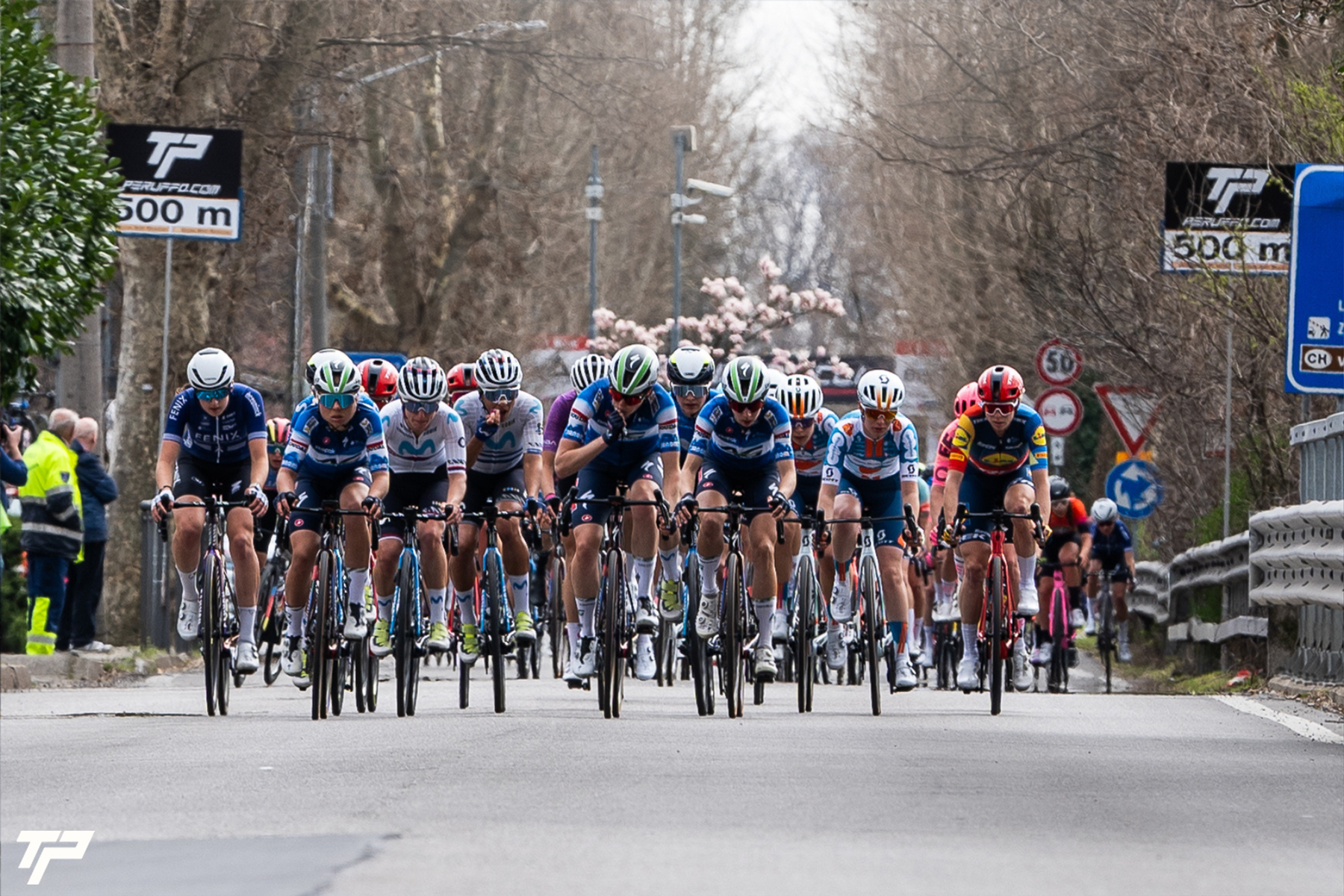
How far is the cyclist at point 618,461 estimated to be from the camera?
14.3 m

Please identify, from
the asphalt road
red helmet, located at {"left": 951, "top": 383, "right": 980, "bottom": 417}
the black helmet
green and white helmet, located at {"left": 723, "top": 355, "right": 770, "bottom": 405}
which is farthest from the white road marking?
the black helmet

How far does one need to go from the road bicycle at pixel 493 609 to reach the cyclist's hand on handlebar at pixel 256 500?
113cm

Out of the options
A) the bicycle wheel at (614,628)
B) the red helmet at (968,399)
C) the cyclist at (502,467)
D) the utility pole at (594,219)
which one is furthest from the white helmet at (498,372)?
the utility pole at (594,219)

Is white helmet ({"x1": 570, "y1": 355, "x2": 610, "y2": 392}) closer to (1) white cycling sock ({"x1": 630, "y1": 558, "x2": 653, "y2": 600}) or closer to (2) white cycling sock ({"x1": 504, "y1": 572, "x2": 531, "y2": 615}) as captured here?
(2) white cycling sock ({"x1": 504, "y1": 572, "x2": 531, "y2": 615})

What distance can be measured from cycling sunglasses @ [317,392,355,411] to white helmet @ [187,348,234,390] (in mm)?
798

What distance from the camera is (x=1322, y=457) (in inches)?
668

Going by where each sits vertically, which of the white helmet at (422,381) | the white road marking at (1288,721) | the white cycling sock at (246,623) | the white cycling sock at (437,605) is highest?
the white helmet at (422,381)

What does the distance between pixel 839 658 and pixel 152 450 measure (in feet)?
36.2

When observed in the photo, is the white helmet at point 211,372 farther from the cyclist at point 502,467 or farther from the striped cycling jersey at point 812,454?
the striped cycling jersey at point 812,454

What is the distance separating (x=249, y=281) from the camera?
109 feet

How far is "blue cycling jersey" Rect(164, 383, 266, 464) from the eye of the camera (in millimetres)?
15086

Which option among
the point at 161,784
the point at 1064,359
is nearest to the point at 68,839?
the point at 161,784

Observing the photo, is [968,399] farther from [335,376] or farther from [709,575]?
[335,376]

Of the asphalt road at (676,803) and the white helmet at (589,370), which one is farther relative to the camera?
the white helmet at (589,370)
